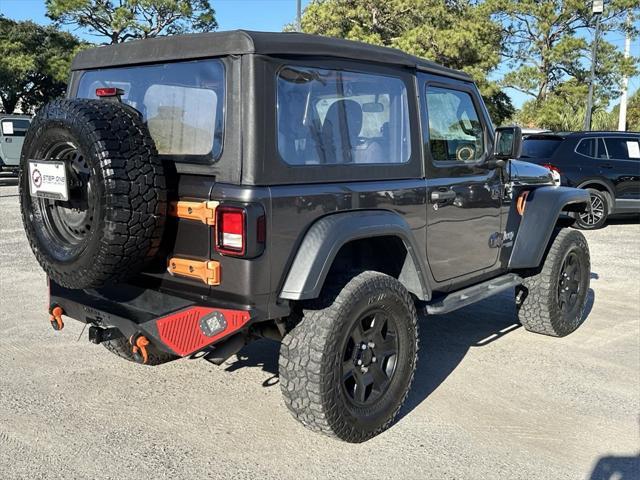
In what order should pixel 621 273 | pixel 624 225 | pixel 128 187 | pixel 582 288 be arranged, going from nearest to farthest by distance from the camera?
pixel 128 187 < pixel 582 288 < pixel 621 273 < pixel 624 225

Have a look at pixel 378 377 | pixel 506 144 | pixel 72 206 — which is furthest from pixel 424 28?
pixel 72 206

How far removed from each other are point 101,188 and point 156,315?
26.8 inches

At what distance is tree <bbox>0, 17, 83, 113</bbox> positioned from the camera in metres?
26.0

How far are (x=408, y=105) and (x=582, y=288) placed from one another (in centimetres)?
266

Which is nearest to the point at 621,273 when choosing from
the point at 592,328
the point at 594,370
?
the point at 592,328

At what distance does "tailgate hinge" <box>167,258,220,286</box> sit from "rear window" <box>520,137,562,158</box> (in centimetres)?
915

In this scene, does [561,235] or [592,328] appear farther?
[592,328]

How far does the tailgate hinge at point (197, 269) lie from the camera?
2830mm

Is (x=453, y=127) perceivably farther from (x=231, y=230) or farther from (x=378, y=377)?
(x=231, y=230)

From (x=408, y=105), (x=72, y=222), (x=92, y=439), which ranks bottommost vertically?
(x=92, y=439)

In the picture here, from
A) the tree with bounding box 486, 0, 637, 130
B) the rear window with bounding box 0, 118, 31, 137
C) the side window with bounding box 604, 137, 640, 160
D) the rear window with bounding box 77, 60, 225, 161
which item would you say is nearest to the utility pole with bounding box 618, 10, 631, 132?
the tree with bounding box 486, 0, 637, 130

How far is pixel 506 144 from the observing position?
4.27 m

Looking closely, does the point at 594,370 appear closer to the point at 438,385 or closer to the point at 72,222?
the point at 438,385

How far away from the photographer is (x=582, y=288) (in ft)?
17.5
